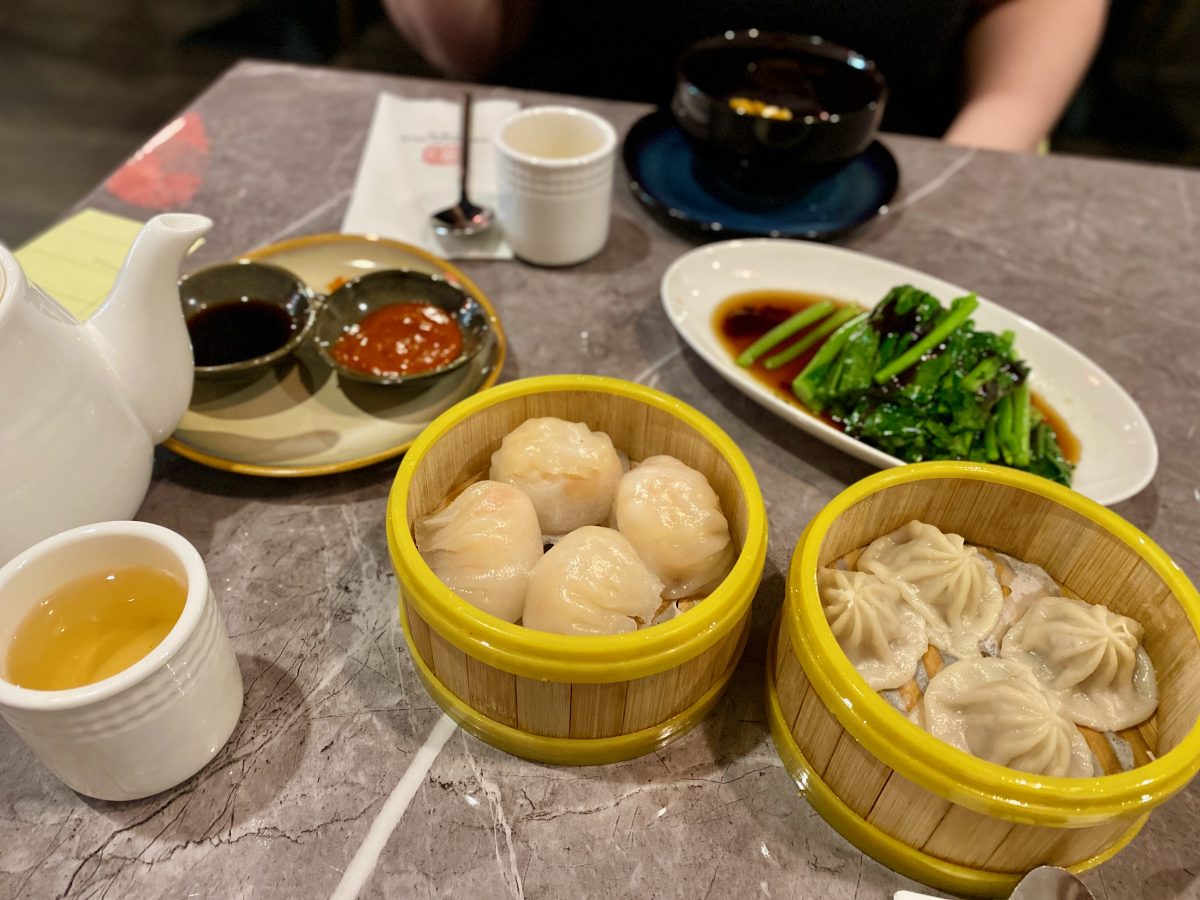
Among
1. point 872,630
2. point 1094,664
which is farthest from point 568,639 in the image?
point 1094,664

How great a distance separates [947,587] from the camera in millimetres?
1181

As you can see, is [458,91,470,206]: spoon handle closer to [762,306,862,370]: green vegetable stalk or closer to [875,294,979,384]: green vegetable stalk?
[762,306,862,370]: green vegetable stalk

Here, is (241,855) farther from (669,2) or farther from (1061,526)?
(669,2)

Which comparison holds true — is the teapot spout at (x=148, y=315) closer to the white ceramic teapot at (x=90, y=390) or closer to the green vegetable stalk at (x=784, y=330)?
the white ceramic teapot at (x=90, y=390)

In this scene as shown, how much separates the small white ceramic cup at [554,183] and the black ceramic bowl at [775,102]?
0.82 ft

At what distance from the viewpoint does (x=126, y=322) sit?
1.20 meters

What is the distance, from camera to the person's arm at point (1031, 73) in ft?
8.39

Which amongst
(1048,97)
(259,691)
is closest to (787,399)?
(259,691)

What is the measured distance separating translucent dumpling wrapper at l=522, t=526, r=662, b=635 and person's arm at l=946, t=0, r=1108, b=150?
205 centimetres

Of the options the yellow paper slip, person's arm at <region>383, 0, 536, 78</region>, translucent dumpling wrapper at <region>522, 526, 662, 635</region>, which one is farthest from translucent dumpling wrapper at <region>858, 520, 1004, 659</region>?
person's arm at <region>383, 0, 536, 78</region>

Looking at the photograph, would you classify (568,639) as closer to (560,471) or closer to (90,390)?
(560,471)

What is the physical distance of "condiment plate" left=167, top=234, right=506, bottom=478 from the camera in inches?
56.5

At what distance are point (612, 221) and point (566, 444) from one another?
3.51ft

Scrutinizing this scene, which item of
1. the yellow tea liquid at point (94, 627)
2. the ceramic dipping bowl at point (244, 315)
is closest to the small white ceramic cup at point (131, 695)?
the yellow tea liquid at point (94, 627)
